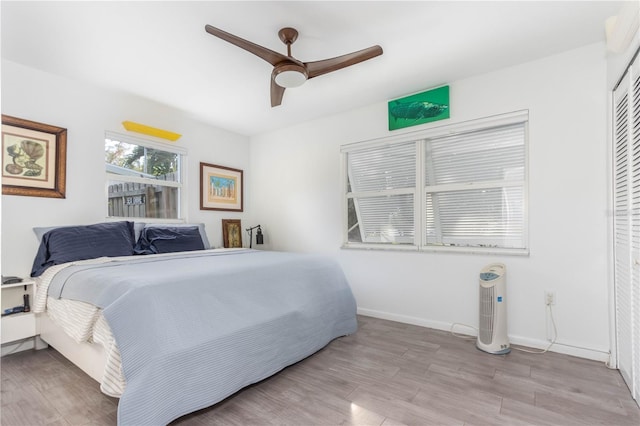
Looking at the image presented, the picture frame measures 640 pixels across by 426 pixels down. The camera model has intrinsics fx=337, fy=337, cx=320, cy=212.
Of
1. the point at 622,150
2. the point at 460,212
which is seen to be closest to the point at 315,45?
the point at 460,212

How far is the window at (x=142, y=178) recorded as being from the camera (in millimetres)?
3574

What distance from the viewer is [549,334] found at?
2.79 m

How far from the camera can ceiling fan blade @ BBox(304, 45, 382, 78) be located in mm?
2375

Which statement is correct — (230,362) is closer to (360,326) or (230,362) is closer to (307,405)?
(307,405)

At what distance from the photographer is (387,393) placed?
84.5 inches

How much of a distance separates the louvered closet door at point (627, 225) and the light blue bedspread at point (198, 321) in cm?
201

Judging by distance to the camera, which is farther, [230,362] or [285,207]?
[285,207]

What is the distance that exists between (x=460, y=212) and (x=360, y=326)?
153 cm

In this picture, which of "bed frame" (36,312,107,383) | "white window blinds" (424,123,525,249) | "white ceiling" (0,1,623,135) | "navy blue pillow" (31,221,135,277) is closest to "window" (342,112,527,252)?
"white window blinds" (424,123,525,249)

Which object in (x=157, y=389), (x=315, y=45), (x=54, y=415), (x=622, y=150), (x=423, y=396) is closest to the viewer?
(x=157, y=389)

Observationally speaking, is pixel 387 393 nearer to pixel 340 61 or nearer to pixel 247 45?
pixel 340 61

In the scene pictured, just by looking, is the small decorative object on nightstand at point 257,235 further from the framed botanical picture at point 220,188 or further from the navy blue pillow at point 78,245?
the navy blue pillow at point 78,245

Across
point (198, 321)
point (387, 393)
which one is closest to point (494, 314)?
point (387, 393)

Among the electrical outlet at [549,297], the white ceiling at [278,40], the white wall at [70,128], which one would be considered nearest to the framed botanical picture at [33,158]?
the white wall at [70,128]
